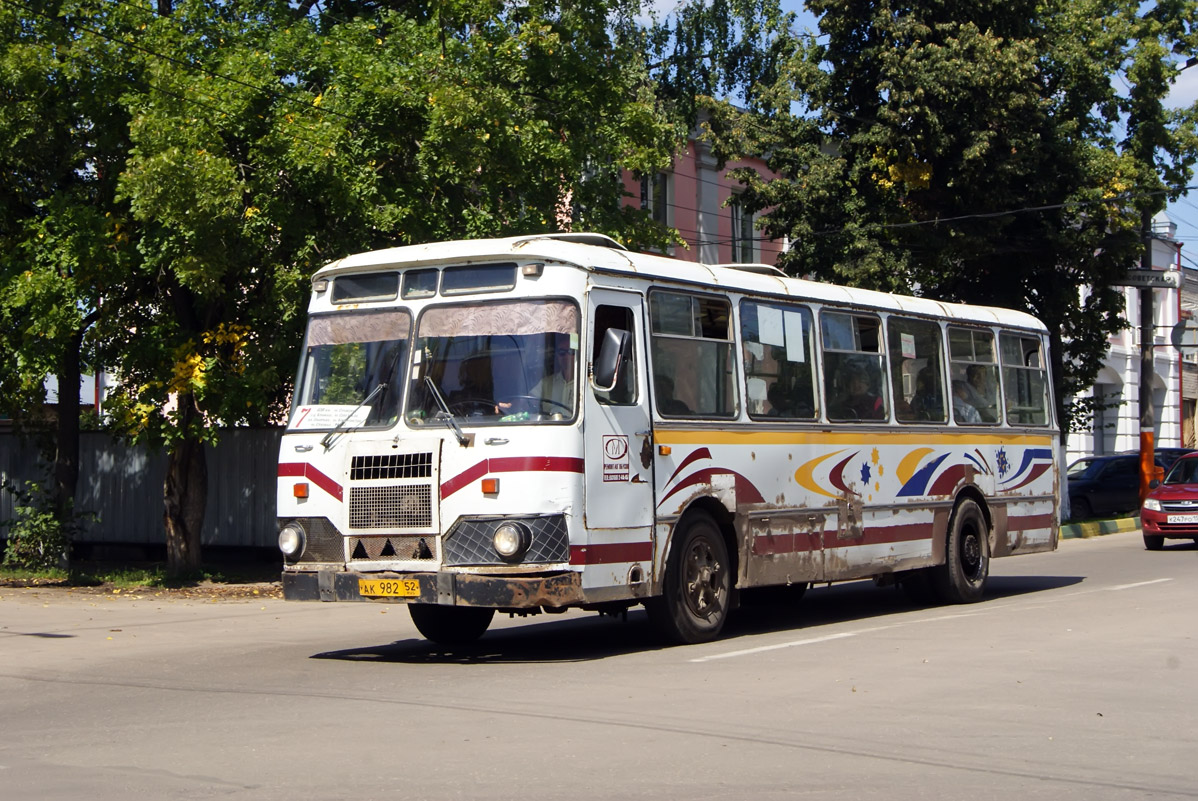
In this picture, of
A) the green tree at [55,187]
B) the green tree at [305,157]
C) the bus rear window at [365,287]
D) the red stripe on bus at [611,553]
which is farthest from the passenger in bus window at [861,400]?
the green tree at [55,187]

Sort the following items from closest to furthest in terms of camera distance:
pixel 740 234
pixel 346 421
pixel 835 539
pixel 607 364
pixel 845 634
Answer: pixel 607 364 → pixel 346 421 → pixel 845 634 → pixel 835 539 → pixel 740 234

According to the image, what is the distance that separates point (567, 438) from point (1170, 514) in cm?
1743

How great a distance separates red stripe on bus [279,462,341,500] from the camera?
11109 millimetres

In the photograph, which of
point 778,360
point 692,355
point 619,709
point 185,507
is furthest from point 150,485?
point 619,709

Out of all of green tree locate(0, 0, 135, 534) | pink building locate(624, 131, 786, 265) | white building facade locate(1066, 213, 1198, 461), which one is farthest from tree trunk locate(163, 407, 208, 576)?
white building facade locate(1066, 213, 1198, 461)

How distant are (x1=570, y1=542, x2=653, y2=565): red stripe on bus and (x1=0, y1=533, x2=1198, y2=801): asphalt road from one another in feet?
2.56

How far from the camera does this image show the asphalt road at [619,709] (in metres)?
6.62

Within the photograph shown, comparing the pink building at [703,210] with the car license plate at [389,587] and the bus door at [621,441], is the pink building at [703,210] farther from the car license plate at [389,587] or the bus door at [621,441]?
the car license plate at [389,587]

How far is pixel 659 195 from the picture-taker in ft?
116

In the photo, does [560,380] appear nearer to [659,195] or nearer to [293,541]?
[293,541]

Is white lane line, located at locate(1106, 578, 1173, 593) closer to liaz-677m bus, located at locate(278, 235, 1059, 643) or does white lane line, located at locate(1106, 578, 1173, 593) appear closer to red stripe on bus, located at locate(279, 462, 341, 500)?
liaz-677m bus, located at locate(278, 235, 1059, 643)

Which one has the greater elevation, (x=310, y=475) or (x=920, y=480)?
(x=310, y=475)

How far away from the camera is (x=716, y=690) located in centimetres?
927

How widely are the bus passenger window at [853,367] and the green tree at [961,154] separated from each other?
40.4 feet
